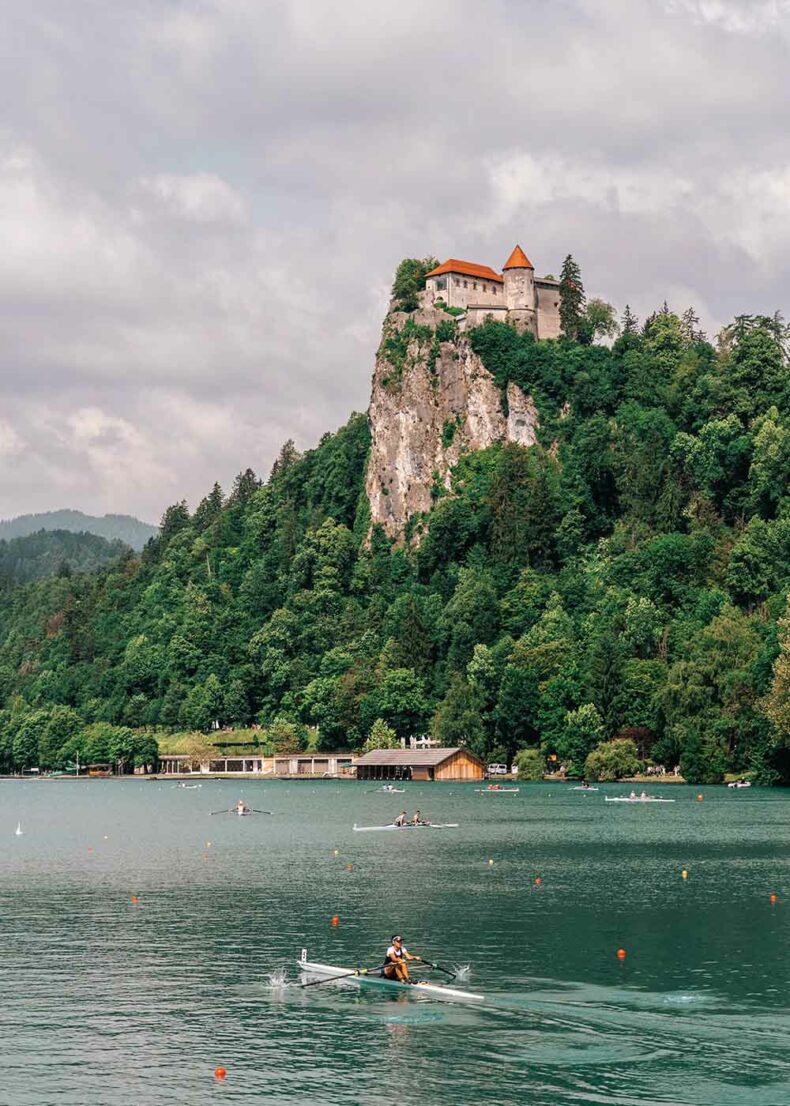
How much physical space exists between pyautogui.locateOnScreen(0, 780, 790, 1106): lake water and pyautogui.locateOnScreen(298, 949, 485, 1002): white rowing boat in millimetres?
432

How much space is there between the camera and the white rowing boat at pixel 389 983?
1971 inches

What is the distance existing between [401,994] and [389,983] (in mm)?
808

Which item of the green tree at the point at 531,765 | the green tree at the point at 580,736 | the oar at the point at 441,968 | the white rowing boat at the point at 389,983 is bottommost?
the white rowing boat at the point at 389,983

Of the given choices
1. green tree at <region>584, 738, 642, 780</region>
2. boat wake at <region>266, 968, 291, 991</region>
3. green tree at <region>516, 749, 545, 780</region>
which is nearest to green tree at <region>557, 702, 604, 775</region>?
green tree at <region>584, 738, 642, 780</region>

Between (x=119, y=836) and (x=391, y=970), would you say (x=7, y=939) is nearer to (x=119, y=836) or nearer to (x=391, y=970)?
(x=391, y=970)

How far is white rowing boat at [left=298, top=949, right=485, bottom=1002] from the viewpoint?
50.1m

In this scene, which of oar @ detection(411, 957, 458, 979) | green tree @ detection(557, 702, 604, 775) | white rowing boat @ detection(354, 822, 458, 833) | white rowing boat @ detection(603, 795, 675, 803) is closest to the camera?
oar @ detection(411, 957, 458, 979)

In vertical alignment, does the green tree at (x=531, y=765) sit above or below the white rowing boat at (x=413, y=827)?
above

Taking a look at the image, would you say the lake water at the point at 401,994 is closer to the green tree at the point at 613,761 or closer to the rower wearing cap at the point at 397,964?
the rower wearing cap at the point at 397,964

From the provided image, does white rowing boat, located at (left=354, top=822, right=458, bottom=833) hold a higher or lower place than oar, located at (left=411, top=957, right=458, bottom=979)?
higher

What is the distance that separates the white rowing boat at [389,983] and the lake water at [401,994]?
43cm

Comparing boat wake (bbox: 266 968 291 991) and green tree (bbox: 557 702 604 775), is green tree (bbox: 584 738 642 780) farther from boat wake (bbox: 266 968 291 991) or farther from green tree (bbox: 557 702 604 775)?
boat wake (bbox: 266 968 291 991)

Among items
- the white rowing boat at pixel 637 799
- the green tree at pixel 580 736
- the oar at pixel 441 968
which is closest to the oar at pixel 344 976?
the oar at pixel 441 968

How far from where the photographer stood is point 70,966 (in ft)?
186
